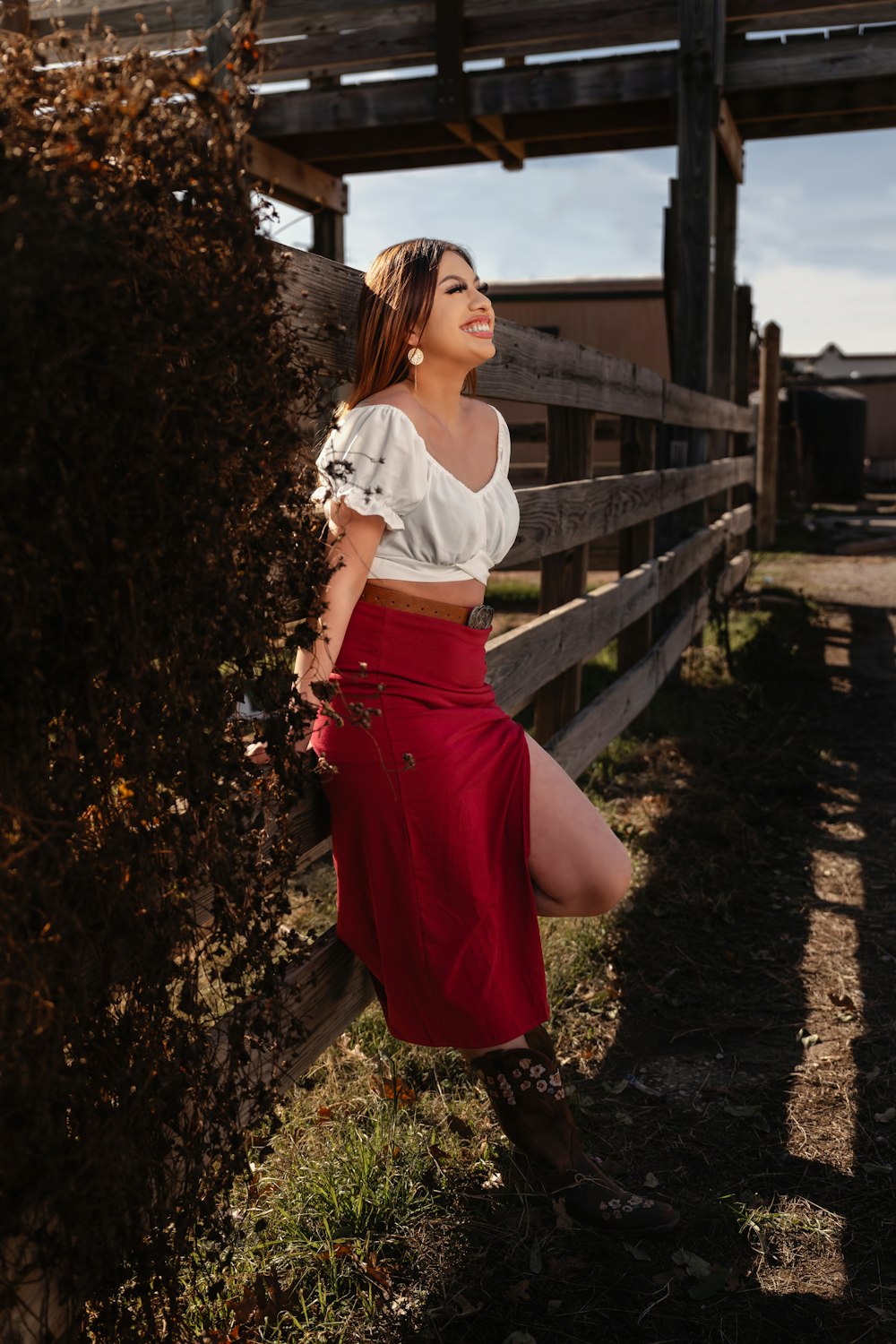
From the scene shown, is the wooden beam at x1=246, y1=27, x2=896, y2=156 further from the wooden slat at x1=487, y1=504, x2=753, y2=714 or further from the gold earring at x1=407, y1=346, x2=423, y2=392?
the gold earring at x1=407, y1=346, x2=423, y2=392

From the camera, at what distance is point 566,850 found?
2.35m

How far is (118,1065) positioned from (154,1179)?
0.65 feet

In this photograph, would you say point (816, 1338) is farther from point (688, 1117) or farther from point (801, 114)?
point (801, 114)

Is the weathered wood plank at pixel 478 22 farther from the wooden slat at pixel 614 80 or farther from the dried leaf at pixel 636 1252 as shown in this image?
the dried leaf at pixel 636 1252

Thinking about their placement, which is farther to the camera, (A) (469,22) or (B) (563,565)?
(A) (469,22)

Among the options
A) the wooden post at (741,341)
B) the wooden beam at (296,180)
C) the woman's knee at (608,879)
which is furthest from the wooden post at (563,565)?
the wooden post at (741,341)

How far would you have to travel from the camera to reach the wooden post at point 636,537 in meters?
5.46

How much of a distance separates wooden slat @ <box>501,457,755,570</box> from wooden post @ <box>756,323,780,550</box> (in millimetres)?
6681

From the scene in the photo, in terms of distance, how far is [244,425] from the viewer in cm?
148

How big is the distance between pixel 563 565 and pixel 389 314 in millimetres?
2034

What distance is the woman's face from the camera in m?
2.28

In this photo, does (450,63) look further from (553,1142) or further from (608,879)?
(553,1142)

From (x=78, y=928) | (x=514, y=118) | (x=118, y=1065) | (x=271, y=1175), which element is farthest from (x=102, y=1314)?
(x=514, y=118)

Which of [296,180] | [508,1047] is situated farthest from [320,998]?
[296,180]
